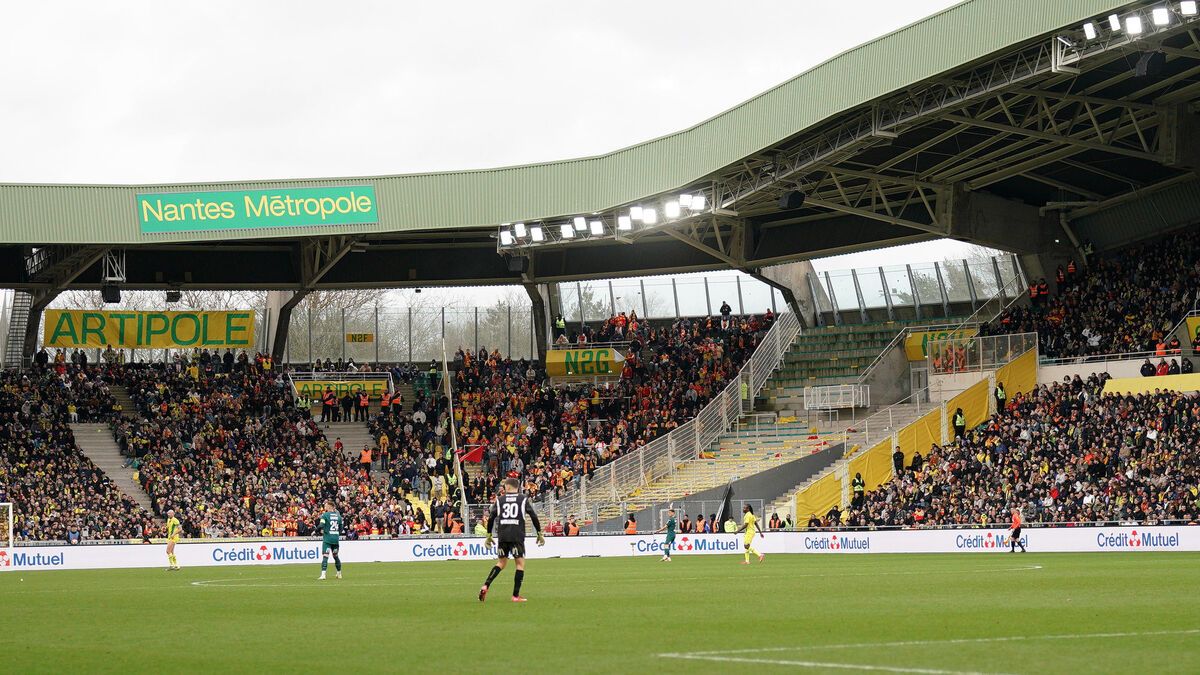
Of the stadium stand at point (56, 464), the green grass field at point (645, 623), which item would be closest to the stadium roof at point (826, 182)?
the stadium stand at point (56, 464)

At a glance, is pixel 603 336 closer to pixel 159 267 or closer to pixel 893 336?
pixel 893 336

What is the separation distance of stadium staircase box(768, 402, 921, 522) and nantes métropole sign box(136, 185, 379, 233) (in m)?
17.8

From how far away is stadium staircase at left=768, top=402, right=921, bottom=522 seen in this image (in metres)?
49.4

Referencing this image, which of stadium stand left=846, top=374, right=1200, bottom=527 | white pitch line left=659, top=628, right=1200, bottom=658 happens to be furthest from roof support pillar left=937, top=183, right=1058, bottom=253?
white pitch line left=659, top=628, right=1200, bottom=658

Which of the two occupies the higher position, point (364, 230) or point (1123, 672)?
point (364, 230)

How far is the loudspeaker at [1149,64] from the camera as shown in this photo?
3206 centimetres

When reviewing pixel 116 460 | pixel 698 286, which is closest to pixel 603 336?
pixel 698 286

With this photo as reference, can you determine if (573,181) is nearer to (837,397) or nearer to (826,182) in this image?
(826,182)

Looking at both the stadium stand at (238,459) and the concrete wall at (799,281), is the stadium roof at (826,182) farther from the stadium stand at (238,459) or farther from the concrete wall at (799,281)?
the stadium stand at (238,459)

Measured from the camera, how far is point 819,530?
44.2m

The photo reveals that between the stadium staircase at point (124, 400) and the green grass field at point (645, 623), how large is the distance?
99.6 ft

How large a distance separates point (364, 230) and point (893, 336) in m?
21.6

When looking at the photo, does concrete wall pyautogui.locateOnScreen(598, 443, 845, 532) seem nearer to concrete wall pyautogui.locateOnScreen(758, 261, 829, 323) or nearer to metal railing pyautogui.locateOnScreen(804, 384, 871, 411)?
metal railing pyautogui.locateOnScreen(804, 384, 871, 411)

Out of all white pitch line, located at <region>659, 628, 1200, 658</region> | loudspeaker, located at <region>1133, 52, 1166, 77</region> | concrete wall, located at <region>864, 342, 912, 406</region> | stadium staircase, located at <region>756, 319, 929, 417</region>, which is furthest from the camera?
stadium staircase, located at <region>756, 319, 929, 417</region>
